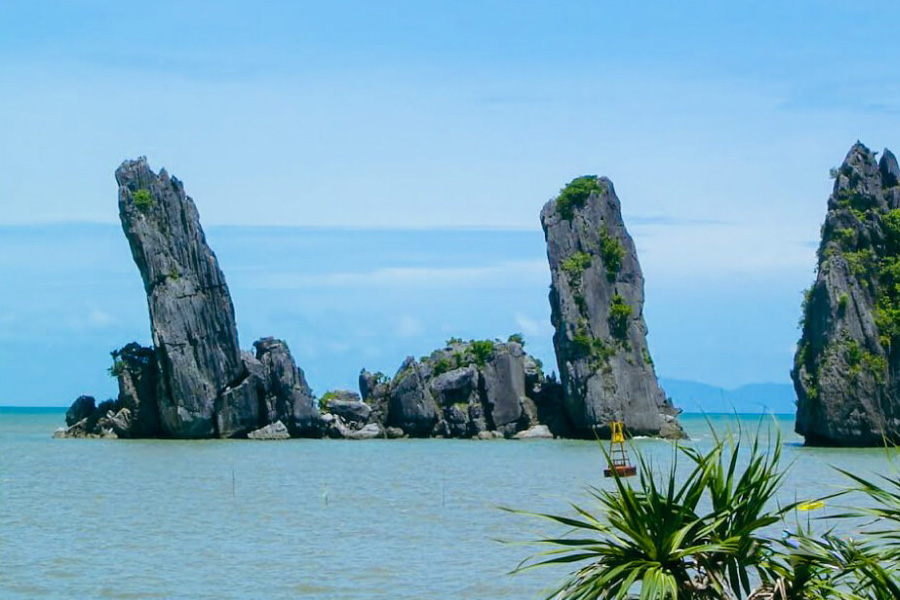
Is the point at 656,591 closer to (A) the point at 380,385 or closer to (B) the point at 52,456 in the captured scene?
(B) the point at 52,456

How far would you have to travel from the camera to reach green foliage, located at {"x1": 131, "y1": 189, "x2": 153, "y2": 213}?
77.2m

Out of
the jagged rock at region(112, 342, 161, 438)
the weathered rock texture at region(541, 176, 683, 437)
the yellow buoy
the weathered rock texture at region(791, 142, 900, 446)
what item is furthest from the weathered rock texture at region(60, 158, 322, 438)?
the weathered rock texture at region(791, 142, 900, 446)

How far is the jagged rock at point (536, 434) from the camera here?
75.6m

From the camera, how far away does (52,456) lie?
189 feet

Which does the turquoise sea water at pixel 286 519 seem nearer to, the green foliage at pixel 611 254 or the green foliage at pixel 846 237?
the green foliage at pixel 846 237

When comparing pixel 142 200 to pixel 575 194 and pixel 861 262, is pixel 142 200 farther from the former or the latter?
pixel 861 262

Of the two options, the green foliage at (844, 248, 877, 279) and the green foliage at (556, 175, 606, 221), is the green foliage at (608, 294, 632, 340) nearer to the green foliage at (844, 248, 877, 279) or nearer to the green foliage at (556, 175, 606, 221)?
the green foliage at (556, 175, 606, 221)

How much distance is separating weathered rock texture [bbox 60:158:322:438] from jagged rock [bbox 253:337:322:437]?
0.19 feet

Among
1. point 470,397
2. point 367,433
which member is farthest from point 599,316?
point 367,433

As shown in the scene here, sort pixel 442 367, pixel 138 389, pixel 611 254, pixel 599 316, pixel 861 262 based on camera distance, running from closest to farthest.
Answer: pixel 861 262 → pixel 138 389 → pixel 599 316 → pixel 611 254 → pixel 442 367

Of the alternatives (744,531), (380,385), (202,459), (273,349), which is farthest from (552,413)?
(744,531)

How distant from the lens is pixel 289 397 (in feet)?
249

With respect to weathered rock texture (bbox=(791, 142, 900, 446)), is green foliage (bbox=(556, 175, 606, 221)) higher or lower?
higher

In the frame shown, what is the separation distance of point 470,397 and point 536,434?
4454 millimetres
